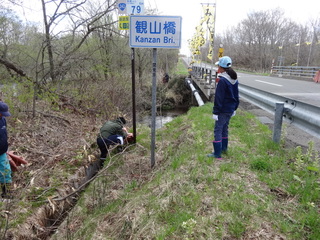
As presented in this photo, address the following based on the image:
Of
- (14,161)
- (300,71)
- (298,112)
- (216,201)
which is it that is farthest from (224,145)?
(300,71)

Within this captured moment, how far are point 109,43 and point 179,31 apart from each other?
433 inches

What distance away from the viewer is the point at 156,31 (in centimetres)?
405

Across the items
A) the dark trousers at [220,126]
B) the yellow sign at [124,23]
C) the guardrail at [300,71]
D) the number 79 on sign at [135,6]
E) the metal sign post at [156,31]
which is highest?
the number 79 on sign at [135,6]

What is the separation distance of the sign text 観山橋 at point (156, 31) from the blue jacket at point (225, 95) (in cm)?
97

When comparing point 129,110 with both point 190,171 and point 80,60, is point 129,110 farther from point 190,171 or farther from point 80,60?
point 190,171

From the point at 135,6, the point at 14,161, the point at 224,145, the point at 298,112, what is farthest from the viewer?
the point at 135,6

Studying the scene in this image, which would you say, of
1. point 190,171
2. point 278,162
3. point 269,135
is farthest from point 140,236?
point 269,135

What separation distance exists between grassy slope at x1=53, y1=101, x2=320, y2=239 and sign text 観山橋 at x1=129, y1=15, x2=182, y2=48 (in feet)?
6.86

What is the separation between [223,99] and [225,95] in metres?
0.13

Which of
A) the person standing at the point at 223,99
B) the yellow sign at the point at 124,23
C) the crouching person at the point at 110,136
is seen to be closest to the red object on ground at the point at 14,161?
the crouching person at the point at 110,136

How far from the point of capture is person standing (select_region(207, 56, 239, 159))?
149 inches

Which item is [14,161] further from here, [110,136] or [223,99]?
[223,99]

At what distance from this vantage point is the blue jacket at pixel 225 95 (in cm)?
378

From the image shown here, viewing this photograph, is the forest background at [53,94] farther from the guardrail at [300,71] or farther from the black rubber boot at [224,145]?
the guardrail at [300,71]
